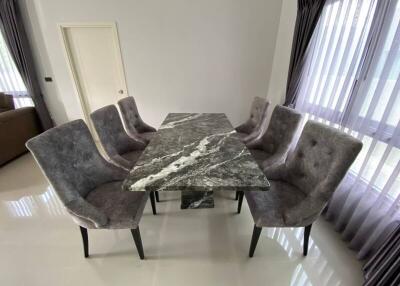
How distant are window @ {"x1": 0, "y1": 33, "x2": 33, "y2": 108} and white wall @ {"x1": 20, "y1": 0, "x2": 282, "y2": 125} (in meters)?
0.47

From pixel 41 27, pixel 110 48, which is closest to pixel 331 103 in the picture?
pixel 110 48

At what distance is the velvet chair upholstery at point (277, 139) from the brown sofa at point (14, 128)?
3.62 meters

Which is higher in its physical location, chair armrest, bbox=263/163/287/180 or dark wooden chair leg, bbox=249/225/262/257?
chair armrest, bbox=263/163/287/180

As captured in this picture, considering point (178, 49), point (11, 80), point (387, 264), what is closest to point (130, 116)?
point (178, 49)

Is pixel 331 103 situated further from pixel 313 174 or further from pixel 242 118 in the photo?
pixel 242 118

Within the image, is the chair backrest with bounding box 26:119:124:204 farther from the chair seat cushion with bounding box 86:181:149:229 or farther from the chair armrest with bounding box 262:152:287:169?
the chair armrest with bounding box 262:152:287:169

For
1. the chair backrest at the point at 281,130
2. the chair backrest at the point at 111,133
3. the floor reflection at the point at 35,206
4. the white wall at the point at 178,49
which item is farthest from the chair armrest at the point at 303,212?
the white wall at the point at 178,49

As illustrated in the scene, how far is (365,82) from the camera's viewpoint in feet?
4.89

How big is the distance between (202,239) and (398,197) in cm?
149

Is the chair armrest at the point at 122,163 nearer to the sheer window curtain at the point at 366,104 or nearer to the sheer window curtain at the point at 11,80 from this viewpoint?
the sheer window curtain at the point at 366,104

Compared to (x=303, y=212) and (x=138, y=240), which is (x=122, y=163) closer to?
(x=138, y=240)

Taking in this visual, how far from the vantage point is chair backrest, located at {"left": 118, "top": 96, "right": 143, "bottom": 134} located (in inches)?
94.7

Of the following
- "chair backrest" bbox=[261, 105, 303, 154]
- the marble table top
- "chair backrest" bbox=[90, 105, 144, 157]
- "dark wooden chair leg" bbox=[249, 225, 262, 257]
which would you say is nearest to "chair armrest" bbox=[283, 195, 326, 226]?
"dark wooden chair leg" bbox=[249, 225, 262, 257]

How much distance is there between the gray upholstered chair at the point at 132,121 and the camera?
2404 millimetres
